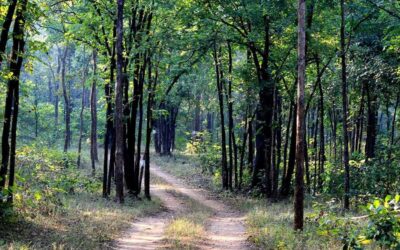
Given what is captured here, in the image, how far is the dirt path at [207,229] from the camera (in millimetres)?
10025

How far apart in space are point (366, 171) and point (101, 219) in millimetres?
10790

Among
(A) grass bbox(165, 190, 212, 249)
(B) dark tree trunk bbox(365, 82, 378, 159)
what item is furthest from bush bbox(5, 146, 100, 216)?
(B) dark tree trunk bbox(365, 82, 378, 159)

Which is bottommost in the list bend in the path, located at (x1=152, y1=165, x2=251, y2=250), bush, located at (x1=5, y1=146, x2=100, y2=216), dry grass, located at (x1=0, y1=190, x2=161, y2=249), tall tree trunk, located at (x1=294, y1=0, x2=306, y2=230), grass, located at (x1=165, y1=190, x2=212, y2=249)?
bend in the path, located at (x1=152, y1=165, x2=251, y2=250)

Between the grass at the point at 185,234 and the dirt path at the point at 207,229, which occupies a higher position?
the grass at the point at 185,234

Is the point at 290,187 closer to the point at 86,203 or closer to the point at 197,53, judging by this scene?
the point at 197,53

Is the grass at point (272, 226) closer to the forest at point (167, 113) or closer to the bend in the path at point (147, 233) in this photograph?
the forest at point (167, 113)

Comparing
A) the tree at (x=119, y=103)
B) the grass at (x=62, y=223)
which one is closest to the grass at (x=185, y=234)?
the grass at (x=62, y=223)

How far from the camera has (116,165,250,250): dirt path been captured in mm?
10025

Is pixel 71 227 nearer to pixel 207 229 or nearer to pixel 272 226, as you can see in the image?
pixel 207 229

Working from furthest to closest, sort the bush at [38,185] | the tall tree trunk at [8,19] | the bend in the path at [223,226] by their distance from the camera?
the bush at [38,185] → the bend in the path at [223,226] → the tall tree trunk at [8,19]

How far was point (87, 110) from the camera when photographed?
174 ft

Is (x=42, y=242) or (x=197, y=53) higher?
(x=197, y=53)

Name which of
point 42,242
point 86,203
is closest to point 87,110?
point 86,203

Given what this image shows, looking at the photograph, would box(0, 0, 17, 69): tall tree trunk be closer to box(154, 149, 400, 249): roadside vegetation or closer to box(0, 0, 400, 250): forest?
box(0, 0, 400, 250): forest
